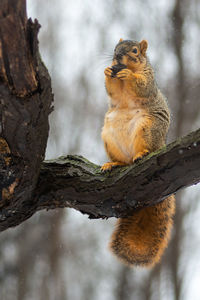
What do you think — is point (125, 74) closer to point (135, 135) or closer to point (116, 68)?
point (116, 68)

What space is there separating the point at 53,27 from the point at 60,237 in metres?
Result: 3.45

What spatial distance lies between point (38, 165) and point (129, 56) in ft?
3.68

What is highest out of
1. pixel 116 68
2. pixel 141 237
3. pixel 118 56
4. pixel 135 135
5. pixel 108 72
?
pixel 118 56

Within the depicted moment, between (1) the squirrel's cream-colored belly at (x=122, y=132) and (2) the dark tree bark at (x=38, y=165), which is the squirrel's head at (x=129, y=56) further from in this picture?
(2) the dark tree bark at (x=38, y=165)

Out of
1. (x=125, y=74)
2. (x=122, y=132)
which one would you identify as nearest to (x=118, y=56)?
(x=125, y=74)

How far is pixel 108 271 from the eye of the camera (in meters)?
5.89

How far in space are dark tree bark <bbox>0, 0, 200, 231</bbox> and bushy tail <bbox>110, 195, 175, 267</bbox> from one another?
157mm

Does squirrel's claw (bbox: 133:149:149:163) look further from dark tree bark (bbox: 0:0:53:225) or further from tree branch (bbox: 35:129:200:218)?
dark tree bark (bbox: 0:0:53:225)

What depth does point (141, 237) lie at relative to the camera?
6.29 feet

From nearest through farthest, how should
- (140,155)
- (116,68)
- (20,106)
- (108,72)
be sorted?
(20,106) → (140,155) → (108,72) → (116,68)

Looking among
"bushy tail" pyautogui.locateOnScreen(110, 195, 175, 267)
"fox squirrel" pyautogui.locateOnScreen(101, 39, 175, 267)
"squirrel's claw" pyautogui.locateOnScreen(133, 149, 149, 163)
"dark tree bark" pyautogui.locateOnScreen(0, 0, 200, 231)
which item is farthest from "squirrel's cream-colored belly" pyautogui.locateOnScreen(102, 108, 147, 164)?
"bushy tail" pyautogui.locateOnScreen(110, 195, 175, 267)

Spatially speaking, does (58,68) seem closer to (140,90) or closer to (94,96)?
(94,96)

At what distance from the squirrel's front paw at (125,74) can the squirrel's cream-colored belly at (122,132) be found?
0.20m

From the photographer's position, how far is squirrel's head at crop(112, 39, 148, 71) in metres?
2.41
